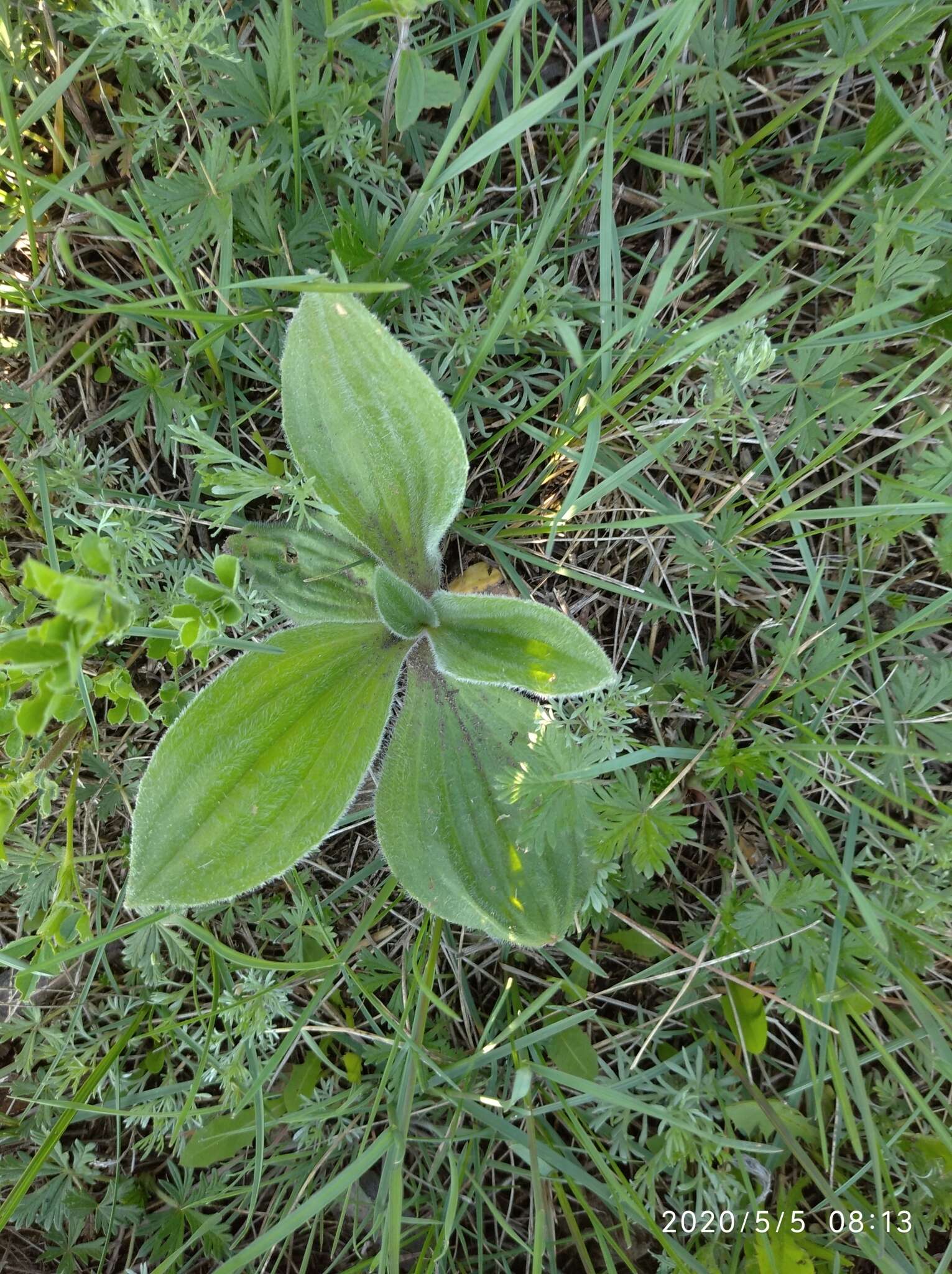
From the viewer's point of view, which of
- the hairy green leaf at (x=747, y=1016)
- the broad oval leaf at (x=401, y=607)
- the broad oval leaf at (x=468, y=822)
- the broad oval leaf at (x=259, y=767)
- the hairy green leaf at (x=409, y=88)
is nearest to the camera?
the hairy green leaf at (x=409, y=88)

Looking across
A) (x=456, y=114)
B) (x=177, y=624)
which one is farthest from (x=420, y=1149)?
(x=456, y=114)

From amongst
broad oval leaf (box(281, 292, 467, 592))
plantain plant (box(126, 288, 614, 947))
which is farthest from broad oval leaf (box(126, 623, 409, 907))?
broad oval leaf (box(281, 292, 467, 592))

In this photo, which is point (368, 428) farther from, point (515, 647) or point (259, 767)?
point (259, 767)

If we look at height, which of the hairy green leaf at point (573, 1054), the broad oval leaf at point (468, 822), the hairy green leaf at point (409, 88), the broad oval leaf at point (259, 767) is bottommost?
the hairy green leaf at point (573, 1054)

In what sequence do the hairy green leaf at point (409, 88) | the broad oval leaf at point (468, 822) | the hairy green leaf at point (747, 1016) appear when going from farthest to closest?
the hairy green leaf at point (747, 1016) < the broad oval leaf at point (468, 822) < the hairy green leaf at point (409, 88)

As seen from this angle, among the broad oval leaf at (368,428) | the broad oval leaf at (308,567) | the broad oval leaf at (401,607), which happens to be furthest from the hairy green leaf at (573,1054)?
the broad oval leaf at (368,428)

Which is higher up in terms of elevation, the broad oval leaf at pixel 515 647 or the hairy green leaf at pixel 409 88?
the hairy green leaf at pixel 409 88

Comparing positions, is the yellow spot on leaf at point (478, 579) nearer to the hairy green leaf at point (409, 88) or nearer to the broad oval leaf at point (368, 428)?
the broad oval leaf at point (368, 428)
